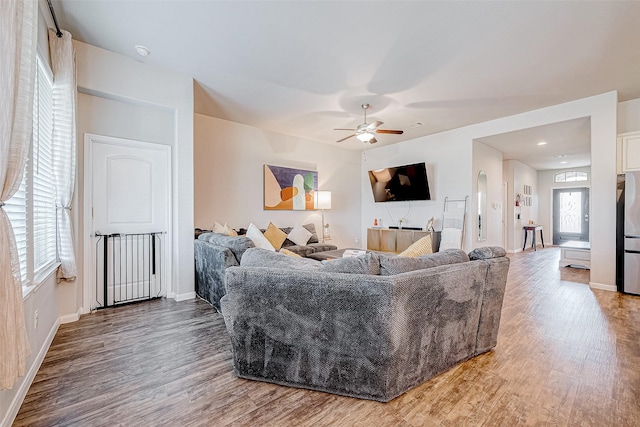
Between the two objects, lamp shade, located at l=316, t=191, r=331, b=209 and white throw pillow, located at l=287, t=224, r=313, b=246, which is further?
lamp shade, located at l=316, t=191, r=331, b=209

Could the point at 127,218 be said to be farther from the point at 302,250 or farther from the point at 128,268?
the point at 302,250

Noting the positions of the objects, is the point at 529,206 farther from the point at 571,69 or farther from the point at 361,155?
the point at 571,69

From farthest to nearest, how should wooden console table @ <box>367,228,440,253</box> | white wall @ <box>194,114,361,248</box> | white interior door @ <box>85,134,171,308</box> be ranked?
wooden console table @ <box>367,228,440,253</box> → white wall @ <box>194,114,361,248</box> → white interior door @ <box>85,134,171,308</box>

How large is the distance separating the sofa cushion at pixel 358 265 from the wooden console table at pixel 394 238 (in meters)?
4.36

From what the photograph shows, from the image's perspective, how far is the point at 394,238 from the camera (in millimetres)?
6445

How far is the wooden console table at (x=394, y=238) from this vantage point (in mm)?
5969

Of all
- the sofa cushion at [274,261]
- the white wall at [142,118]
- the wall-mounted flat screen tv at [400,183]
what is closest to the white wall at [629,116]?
the wall-mounted flat screen tv at [400,183]

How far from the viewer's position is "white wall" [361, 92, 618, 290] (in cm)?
399

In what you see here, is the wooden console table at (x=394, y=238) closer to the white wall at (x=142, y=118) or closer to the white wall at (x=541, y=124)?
the white wall at (x=541, y=124)

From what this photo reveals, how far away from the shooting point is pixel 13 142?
1.45 m

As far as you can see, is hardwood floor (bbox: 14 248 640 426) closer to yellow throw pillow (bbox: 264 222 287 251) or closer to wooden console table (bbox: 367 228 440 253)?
yellow throw pillow (bbox: 264 222 287 251)

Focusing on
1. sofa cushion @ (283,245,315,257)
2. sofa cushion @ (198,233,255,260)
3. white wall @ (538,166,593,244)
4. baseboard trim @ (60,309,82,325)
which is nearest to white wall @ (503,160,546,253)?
white wall @ (538,166,593,244)

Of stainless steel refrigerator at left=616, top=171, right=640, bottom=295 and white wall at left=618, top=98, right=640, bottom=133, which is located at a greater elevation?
white wall at left=618, top=98, right=640, bottom=133

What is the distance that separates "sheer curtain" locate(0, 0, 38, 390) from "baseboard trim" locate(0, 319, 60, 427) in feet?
1.20
